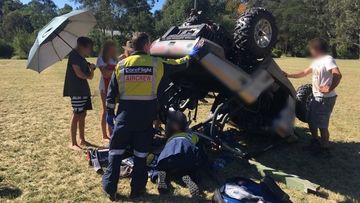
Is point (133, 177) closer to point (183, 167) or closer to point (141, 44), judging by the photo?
point (183, 167)

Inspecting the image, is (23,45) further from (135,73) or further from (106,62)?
(135,73)

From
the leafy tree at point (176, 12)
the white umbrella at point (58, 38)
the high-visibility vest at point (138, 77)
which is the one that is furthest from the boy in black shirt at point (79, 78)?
the leafy tree at point (176, 12)

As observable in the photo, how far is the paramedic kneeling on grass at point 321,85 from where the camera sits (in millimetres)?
6668

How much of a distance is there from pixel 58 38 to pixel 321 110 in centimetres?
459

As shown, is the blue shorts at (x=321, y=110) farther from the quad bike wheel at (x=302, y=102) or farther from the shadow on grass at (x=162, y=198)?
the shadow on grass at (x=162, y=198)

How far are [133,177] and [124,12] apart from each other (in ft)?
205

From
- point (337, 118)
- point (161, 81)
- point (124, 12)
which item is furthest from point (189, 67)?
point (124, 12)

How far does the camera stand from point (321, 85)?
6.78 metres

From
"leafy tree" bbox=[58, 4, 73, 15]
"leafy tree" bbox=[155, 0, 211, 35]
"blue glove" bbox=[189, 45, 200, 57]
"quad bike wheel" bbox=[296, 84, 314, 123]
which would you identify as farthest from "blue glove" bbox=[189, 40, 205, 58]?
"leafy tree" bbox=[58, 4, 73, 15]

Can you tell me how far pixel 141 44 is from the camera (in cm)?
521

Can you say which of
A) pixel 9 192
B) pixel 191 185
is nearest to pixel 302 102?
pixel 191 185

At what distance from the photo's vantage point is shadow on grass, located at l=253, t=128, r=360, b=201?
596 cm

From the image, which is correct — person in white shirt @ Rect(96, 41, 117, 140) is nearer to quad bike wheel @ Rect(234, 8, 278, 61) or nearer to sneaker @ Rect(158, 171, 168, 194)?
sneaker @ Rect(158, 171, 168, 194)

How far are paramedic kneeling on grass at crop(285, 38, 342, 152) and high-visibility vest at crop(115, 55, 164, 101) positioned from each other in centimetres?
297
